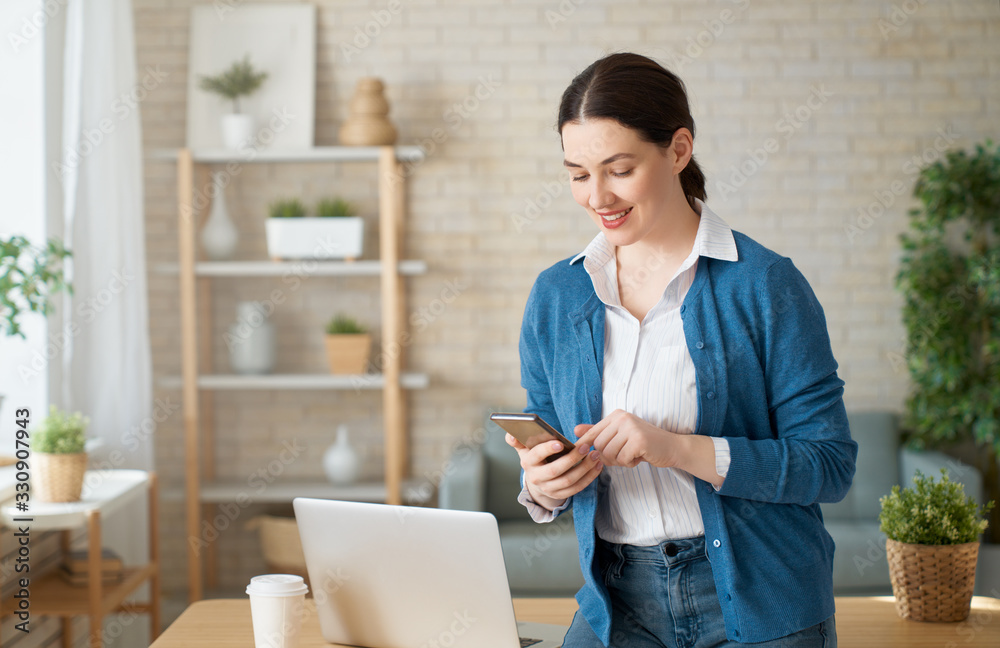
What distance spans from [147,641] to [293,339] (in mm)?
1420

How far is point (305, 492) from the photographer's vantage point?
12.6 feet

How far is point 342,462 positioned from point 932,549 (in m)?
2.75

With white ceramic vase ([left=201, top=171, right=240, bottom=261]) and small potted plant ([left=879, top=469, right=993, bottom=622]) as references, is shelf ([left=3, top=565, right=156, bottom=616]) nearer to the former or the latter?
white ceramic vase ([left=201, top=171, right=240, bottom=261])

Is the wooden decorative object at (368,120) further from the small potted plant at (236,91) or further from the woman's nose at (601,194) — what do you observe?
the woman's nose at (601,194)

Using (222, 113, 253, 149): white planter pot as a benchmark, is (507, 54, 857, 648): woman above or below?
below

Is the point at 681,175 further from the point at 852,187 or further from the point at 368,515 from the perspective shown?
the point at 852,187

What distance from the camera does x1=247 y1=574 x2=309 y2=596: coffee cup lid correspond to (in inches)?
51.3

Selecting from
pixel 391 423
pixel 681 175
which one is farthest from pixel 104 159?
pixel 681 175

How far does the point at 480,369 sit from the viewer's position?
163 inches

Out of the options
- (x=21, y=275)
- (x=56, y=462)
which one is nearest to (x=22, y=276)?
(x=21, y=275)

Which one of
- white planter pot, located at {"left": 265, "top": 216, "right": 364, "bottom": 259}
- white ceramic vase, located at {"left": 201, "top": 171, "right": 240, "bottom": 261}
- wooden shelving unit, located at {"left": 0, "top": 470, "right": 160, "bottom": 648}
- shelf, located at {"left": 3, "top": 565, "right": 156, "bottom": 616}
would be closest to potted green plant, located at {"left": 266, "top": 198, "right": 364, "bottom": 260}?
white planter pot, located at {"left": 265, "top": 216, "right": 364, "bottom": 259}

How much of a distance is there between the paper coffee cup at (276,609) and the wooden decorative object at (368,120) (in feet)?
8.91

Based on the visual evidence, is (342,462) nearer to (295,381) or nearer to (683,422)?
(295,381)

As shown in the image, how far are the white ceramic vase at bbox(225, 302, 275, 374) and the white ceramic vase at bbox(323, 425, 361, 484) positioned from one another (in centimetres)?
45
